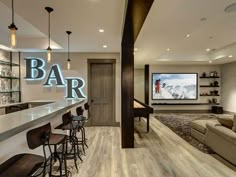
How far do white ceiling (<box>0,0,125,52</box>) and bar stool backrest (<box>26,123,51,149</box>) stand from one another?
2.01 meters

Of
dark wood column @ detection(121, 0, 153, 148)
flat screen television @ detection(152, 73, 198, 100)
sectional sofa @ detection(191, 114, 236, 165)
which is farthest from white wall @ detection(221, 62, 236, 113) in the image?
dark wood column @ detection(121, 0, 153, 148)

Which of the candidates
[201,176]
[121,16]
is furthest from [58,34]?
[201,176]

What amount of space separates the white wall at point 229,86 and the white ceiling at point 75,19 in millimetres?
7174

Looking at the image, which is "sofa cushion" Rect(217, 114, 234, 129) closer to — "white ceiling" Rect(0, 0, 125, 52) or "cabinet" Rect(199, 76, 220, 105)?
"white ceiling" Rect(0, 0, 125, 52)

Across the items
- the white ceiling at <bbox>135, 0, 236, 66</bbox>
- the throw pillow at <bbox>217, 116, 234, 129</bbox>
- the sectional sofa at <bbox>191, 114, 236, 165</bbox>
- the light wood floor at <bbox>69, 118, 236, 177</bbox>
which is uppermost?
the white ceiling at <bbox>135, 0, 236, 66</bbox>

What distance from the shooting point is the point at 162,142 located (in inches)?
200

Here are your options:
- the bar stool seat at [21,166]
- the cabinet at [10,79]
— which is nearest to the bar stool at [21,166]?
the bar stool seat at [21,166]

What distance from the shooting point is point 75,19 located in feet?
12.3

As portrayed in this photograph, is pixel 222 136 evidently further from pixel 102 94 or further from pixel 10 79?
pixel 10 79

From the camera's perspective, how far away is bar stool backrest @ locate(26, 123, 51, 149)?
6.50ft

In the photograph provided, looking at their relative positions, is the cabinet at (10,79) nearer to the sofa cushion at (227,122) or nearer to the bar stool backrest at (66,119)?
the bar stool backrest at (66,119)

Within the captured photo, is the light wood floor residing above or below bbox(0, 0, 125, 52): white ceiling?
below

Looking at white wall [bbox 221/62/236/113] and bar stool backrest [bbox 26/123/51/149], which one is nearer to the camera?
bar stool backrest [bbox 26/123/51/149]

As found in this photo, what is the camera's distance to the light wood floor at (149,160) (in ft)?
10.8
